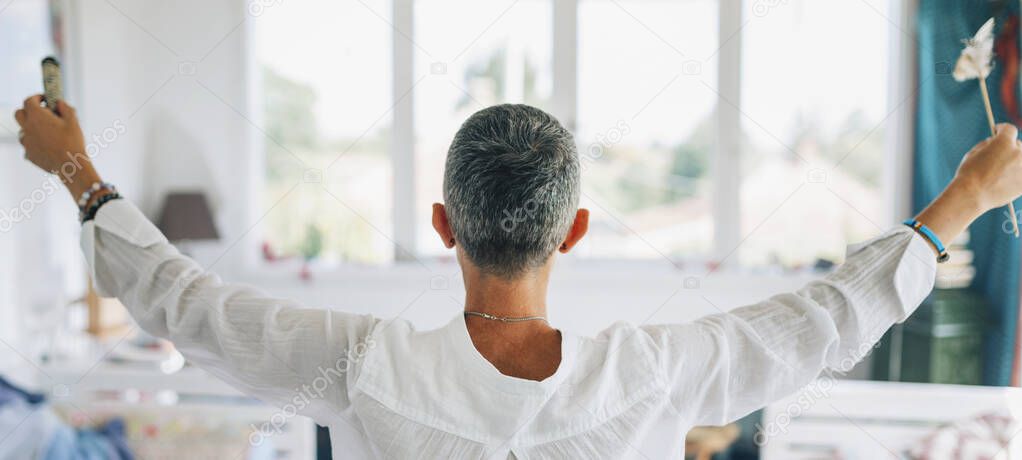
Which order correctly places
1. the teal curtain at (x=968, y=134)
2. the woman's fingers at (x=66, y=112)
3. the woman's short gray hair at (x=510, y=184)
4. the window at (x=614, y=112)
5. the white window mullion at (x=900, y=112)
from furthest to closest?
the window at (x=614, y=112) < the white window mullion at (x=900, y=112) < the teal curtain at (x=968, y=134) < the woman's fingers at (x=66, y=112) < the woman's short gray hair at (x=510, y=184)

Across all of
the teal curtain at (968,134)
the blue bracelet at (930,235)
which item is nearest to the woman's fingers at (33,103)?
the blue bracelet at (930,235)

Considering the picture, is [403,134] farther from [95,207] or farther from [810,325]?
[810,325]

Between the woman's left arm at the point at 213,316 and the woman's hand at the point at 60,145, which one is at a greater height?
the woman's hand at the point at 60,145

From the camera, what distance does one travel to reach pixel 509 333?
799 mm

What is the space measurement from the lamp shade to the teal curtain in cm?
290

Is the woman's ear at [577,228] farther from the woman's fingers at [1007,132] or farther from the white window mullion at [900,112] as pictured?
the white window mullion at [900,112]

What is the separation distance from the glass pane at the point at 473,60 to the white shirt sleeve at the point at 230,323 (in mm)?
2514

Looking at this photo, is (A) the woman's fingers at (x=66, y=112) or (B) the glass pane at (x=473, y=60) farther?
(B) the glass pane at (x=473, y=60)

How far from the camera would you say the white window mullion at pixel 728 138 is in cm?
319

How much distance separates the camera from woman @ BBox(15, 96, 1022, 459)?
747mm

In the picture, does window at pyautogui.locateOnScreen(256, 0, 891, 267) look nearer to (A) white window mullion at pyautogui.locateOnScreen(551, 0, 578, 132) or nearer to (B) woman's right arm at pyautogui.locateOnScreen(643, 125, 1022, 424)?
(A) white window mullion at pyautogui.locateOnScreen(551, 0, 578, 132)

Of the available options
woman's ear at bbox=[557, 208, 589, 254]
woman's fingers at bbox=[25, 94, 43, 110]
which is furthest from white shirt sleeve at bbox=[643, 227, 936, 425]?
woman's fingers at bbox=[25, 94, 43, 110]

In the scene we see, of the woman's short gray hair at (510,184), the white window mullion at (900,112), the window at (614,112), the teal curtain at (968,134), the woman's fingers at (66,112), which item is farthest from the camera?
the window at (614,112)

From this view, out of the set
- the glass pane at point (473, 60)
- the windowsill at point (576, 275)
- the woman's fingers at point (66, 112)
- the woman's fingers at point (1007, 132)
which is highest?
the glass pane at point (473, 60)
